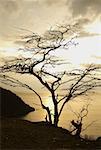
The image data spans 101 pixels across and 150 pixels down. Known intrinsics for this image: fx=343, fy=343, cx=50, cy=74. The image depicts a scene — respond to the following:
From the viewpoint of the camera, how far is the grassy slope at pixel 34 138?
16555 millimetres

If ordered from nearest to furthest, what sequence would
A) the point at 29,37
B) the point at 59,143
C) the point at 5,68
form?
the point at 59,143 < the point at 29,37 < the point at 5,68

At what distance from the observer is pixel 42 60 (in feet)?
84.0

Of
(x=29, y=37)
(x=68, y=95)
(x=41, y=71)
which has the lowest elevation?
(x=68, y=95)

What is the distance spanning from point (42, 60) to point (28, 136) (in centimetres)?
859

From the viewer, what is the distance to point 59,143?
57.4 ft

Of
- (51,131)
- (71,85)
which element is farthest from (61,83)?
(51,131)

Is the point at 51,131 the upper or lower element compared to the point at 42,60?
lower

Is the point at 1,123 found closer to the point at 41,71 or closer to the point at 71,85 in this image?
the point at 41,71

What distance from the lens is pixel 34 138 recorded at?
1794 cm

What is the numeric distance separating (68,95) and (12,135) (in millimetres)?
9693

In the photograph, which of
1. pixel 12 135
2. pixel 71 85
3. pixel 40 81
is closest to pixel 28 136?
pixel 12 135

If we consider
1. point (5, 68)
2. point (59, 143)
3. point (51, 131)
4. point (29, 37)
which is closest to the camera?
point (59, 143)

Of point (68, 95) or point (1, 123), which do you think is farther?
point (68, 95)

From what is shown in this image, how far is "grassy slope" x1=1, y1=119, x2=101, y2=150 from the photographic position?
1655 cm
